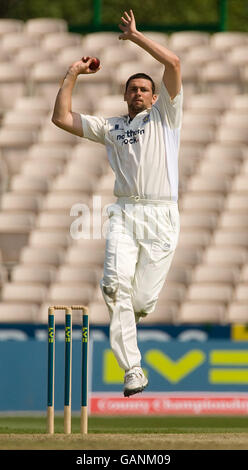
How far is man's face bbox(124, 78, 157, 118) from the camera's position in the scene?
6.66 m

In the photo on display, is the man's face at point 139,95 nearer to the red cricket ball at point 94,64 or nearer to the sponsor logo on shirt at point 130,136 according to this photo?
the sponsor logo on shirt at point 130,136

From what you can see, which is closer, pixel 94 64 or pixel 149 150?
pixel 149 150

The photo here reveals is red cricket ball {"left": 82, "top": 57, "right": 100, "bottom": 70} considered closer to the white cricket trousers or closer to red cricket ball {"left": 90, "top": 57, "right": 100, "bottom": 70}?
red cricket ball {"left": 90, "top": 57, "right": 100, "bottom": 70}

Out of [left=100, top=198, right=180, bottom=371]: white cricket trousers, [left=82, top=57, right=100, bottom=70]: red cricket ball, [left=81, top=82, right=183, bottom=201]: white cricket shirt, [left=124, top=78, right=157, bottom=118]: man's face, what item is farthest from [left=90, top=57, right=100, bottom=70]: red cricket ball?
[left=100, top=198, right=180, bottom=371]: white cricket trousers

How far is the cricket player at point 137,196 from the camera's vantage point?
6691 mm

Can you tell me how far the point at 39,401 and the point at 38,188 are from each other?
17.1 ft

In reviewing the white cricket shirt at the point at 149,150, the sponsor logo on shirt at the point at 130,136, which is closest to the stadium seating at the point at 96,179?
the white cricket shirt at the point at 149,150

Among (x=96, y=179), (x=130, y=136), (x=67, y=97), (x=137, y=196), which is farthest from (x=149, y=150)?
(x=96, y=179)

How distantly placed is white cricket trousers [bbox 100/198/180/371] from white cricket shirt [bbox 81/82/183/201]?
91mm

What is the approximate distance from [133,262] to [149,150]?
0.71 meters

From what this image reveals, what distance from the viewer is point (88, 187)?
1675 cm

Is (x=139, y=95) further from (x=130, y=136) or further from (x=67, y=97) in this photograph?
(x=67, y=97)

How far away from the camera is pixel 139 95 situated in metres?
6.74
